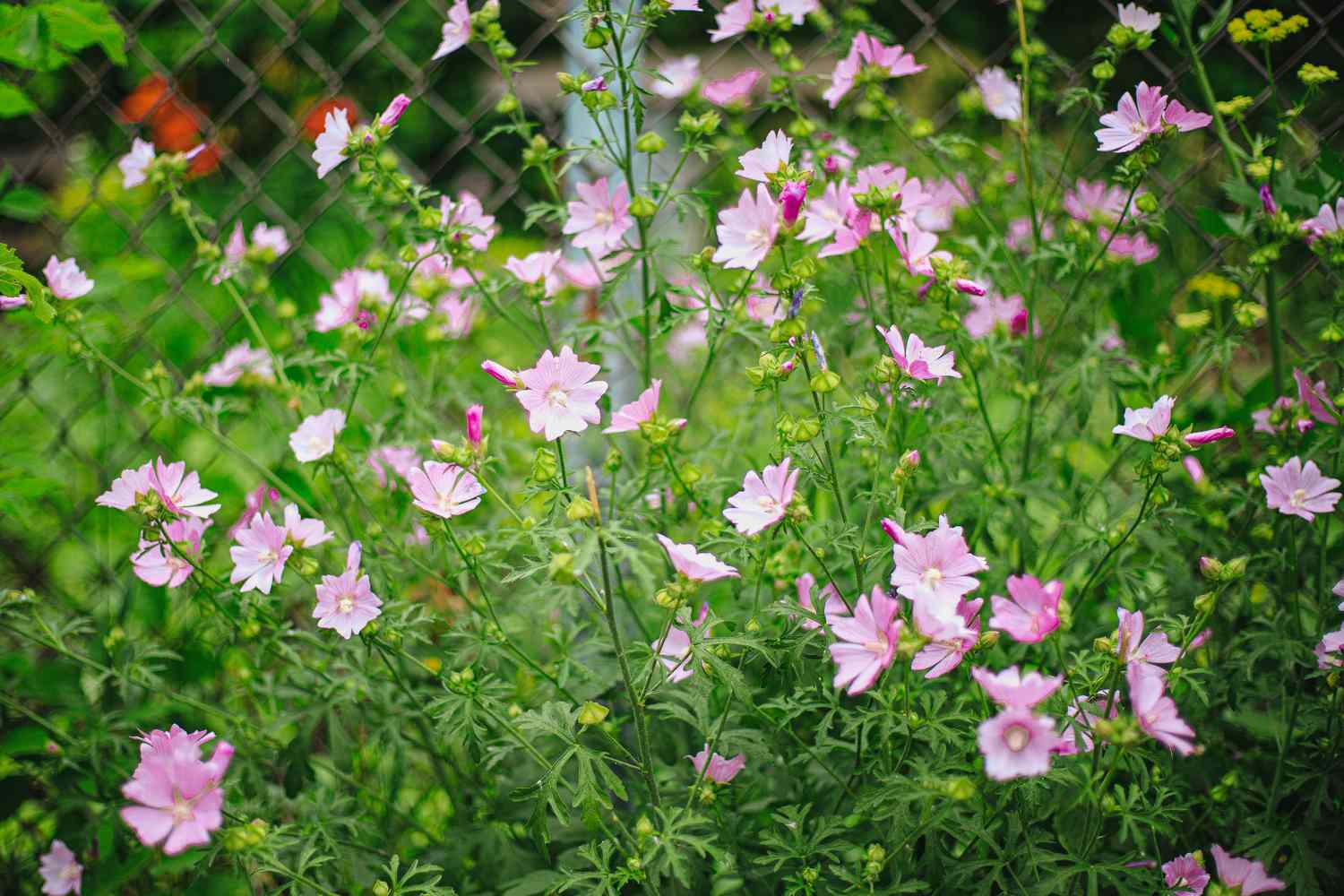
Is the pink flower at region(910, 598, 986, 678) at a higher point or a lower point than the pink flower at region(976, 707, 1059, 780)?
lower

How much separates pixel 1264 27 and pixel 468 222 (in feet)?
3.91

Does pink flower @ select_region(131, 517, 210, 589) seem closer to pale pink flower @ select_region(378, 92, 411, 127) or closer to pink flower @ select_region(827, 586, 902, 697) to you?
pale pink flower @ select_region(378, 92, 411, 127)

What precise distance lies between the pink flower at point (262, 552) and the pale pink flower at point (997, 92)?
4.54ft

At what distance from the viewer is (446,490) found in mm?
1229

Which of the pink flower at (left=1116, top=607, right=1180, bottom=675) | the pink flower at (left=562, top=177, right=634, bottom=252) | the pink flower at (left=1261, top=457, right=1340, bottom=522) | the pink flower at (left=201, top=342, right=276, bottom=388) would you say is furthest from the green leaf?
the pink flower at (left=1261, top=457, right=1340, bottom=522)

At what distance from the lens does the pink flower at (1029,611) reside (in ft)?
3.30

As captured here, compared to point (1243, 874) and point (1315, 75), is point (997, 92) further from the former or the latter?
point (1243, 874)

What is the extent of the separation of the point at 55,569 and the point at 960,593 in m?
2.15

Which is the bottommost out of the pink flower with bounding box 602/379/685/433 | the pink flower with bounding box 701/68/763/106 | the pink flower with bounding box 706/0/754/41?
the pink flower with bounding box 602/379/685/433

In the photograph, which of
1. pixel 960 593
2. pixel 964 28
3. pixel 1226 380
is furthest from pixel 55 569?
pixel 964 28

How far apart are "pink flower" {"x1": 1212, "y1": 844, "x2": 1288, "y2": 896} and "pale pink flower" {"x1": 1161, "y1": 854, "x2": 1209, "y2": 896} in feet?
0.13

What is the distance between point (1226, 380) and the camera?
181 cm

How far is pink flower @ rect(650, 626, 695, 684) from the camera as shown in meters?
1.14

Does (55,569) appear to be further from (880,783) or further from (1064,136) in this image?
(1064,136)
